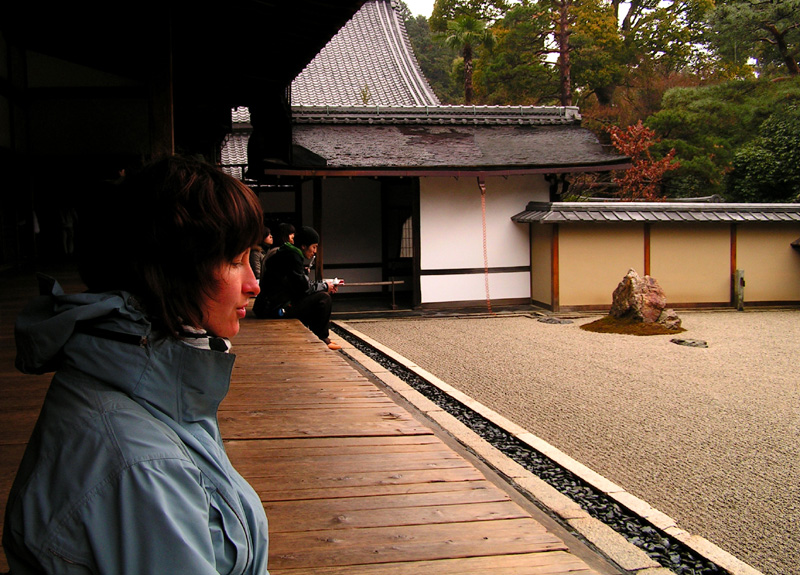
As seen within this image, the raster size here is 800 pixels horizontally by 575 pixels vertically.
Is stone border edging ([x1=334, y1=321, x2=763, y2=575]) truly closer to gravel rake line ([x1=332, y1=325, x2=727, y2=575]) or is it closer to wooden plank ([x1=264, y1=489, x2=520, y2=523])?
gravel rake line ([x1=332, y1=325, x2=727, y2=575])

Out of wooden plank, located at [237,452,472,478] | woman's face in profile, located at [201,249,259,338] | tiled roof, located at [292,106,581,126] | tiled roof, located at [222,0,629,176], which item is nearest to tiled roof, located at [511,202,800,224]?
tiled roof, located at [222,0,629,176]

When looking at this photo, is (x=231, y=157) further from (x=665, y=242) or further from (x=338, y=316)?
(x=665, y=242)

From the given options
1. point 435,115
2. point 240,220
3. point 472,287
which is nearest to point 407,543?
point 240,220

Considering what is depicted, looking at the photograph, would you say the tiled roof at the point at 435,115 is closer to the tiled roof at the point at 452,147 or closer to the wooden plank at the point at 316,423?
the tiled roof at the point at 452,147

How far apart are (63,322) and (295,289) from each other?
5.71 m

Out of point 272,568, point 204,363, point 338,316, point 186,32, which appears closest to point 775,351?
point 338,316

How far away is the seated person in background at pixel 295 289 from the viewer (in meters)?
6.43

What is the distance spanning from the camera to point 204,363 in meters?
0.93

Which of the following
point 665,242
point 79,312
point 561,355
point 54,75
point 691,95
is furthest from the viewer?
point 691,95

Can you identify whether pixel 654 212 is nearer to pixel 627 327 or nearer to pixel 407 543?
pixel 627 327

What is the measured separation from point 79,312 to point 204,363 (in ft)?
0.57

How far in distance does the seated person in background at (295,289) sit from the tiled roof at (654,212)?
5.22 metres

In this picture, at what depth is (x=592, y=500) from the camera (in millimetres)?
3434

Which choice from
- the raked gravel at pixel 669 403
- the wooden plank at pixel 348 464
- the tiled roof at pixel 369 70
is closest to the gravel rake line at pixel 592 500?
the raked gravel at pixel 669 403
